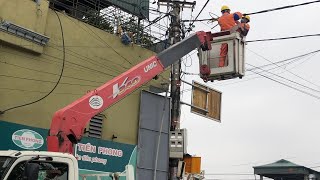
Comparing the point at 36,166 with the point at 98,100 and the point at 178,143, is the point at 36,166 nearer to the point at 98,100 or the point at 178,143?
the point at 98,100

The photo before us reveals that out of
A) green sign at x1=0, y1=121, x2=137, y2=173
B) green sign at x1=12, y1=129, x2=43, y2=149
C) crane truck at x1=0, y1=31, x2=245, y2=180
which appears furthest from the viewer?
green sign at x1=12, y1=129, x2=43, y2=149

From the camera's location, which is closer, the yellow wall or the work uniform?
the yellow wall

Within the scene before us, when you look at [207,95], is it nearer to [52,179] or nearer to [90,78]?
[90,78]

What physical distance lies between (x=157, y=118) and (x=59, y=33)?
4.52 metres

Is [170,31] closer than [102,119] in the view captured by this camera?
No

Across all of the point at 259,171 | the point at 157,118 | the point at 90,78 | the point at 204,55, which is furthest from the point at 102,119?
the point at 259,171

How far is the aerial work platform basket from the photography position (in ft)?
41.4

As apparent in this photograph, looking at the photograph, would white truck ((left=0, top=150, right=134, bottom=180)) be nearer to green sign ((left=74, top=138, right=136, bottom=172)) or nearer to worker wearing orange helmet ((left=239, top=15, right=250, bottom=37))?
green sign ((left=74, top=138, right=136, bottom=172))

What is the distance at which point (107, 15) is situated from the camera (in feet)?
52.2

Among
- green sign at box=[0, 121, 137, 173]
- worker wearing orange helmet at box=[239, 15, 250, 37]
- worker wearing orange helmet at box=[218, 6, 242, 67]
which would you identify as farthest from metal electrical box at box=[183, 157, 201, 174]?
worker wearing orange helmet at box=[239, 15, 250, 37]

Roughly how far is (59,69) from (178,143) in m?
4.81

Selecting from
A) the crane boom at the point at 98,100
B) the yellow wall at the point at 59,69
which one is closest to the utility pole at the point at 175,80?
the yellow wall at the point at 59,69

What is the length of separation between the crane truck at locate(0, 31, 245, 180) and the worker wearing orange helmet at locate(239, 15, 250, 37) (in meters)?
0.99

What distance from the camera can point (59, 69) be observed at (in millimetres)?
13016
